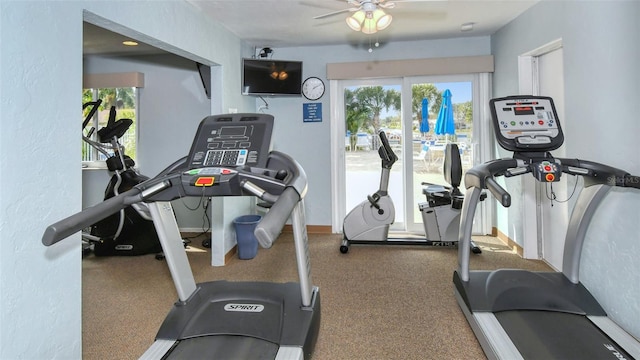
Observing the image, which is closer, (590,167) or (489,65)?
(590,167)

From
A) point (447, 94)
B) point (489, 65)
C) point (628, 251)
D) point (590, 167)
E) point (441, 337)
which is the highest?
point (489, 65)

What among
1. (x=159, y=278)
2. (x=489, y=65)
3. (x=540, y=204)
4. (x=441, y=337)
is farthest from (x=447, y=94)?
(x=159, y=278)

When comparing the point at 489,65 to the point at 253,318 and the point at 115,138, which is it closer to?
the point at 253,318

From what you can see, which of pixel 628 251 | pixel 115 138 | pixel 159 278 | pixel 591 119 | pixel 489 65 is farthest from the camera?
pixel 489 65

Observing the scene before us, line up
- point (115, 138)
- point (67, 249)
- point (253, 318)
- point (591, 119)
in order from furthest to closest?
1. point (115, 138)
2. point (591, 119)
3. point (253, 318)
4. point (67, 249)

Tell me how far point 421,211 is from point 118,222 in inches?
125

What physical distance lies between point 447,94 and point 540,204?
1.68 metres

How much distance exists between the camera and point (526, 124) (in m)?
2.12

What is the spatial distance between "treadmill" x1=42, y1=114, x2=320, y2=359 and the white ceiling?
1.44m

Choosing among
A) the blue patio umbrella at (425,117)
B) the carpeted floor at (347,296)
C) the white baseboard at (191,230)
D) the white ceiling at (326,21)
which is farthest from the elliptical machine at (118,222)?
the blue patio umbrella at (425,117)

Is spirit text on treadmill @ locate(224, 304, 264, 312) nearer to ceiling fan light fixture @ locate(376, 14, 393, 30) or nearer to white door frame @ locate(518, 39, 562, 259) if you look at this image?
ceiling fan light fixture @ locate(376, 14, 393, 30)

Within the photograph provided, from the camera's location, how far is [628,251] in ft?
6.36

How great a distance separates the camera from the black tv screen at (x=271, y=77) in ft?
12.6

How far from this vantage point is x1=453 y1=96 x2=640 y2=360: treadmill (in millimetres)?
1718
